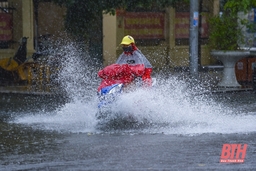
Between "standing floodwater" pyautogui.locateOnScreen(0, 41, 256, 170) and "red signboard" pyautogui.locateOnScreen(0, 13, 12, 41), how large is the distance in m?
8.30

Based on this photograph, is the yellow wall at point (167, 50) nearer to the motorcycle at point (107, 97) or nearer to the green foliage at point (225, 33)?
the green foliage at point (225, 33)

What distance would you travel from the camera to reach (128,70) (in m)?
12.7

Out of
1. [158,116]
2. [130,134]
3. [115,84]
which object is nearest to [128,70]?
[115,84]

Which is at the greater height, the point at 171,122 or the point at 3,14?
the point at 3,14

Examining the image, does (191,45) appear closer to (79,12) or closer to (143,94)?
(79,12)

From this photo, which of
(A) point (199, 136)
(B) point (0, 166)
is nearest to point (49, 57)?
(A) point (199, 136)

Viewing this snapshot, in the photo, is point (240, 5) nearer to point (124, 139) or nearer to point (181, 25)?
point (181, 25)

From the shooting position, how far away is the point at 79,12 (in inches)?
887

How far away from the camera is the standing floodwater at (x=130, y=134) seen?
8.87 m

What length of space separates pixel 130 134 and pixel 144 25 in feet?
58.5

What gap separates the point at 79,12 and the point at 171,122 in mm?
10643

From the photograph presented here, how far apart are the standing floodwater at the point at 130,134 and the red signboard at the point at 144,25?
11.9 m

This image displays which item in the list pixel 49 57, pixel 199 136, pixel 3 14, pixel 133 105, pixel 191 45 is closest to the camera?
pixel 199 136

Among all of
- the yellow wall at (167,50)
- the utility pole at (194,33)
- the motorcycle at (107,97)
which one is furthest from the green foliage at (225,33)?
the motorcycle at (107,97)
